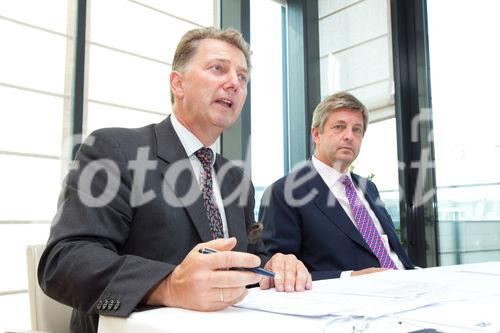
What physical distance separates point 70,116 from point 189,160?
1617 millimetres

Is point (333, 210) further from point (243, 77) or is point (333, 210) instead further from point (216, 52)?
point (216, 52)

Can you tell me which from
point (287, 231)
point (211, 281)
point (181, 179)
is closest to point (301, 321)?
point (211, 281)

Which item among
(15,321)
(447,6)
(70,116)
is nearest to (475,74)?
(447,6)

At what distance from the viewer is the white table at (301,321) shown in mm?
Answer: 603

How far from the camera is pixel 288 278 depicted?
1.00m

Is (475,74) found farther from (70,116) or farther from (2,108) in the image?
(2,108)

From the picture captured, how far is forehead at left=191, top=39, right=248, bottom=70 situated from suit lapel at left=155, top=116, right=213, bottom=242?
30 centimetres

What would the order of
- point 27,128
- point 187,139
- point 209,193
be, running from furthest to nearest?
point 27,128, point 187,139, point 209,193

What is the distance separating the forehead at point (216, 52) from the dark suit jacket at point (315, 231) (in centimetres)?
78

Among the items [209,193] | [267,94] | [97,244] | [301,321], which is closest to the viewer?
[301,321]

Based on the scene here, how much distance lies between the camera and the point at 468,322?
627 millimetres

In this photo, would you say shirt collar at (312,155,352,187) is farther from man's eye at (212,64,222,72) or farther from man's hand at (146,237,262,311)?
man's hand at (146,237,262,311)

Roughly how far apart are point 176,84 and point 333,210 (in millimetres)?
940

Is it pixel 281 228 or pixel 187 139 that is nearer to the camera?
pixel 187 139
